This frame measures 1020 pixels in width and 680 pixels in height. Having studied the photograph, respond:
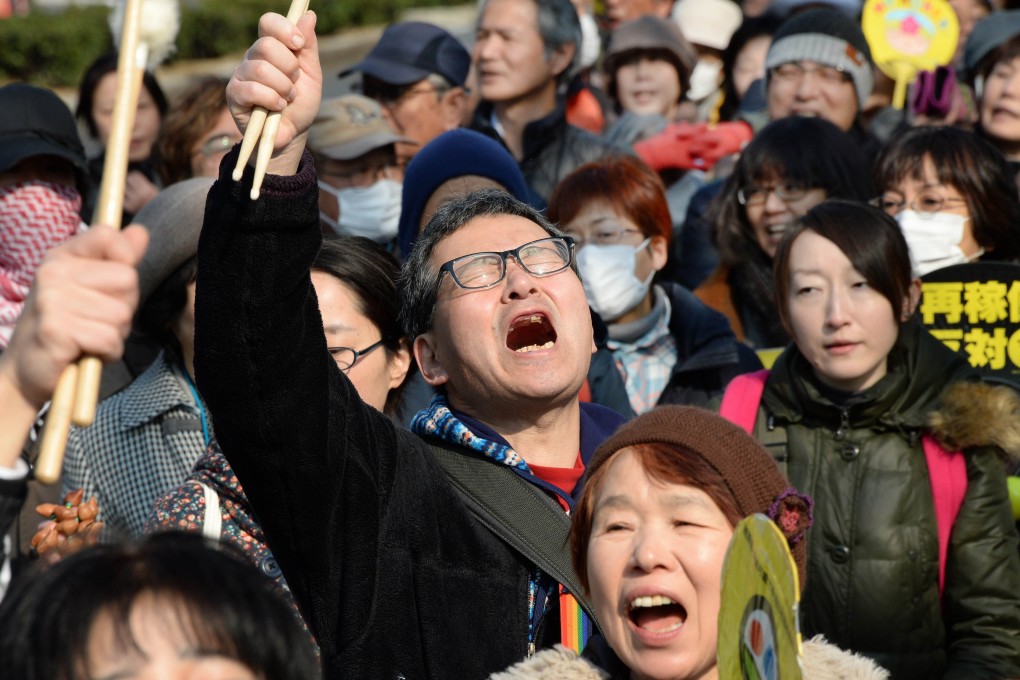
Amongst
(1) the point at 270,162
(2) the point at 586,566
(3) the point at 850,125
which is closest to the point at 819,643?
(2) the point at 586,566

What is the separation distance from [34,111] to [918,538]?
3.49 metres

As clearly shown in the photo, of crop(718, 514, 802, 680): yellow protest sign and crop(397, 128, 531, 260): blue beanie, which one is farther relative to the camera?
crop(397, 128, 531, 260): blue beanie

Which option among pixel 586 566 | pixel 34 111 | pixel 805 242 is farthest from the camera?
pixel 34 111

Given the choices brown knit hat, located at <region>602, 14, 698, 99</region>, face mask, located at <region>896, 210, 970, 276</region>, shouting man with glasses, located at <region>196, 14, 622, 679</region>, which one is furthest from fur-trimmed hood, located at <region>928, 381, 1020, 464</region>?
brown knit hat, located at <region>602, 14, 698, 99</region>

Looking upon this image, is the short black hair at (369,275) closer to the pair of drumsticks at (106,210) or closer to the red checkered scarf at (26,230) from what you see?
the red checkered scarf at (26,230)

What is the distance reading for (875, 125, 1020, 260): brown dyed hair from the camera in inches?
213

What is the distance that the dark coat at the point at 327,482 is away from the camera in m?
2.47

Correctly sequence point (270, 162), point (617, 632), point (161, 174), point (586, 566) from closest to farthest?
point (270, 162) → point (617, 632) → point (586, 566) → point (161, 174)

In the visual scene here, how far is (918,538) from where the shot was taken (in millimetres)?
4148

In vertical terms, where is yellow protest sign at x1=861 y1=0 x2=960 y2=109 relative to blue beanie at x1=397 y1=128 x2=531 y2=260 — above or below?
above

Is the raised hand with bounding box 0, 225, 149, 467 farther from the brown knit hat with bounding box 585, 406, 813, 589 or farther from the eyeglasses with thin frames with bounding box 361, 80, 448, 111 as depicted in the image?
the eyeglasses with thin frames with bounding box 361, 80, 448, 111

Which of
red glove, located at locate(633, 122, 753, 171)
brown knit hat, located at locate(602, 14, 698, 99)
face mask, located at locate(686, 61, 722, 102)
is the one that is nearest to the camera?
red glove, located at locate(633, 122, 753, 171)

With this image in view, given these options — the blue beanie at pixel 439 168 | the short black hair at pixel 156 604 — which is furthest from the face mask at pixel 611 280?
the short black hair at pixel 156 604

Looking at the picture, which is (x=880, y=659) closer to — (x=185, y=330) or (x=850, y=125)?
(x=185, y=330)
